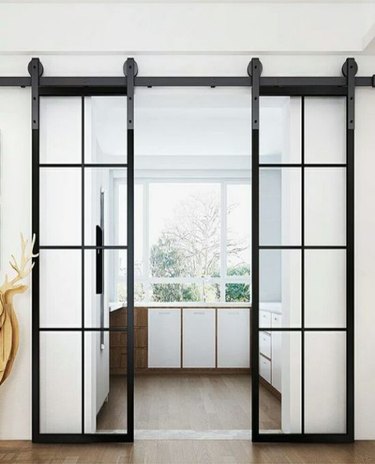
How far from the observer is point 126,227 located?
4535mm

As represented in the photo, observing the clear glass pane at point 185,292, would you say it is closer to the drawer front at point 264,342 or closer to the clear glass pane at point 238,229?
the clear glass pane at point 238,229

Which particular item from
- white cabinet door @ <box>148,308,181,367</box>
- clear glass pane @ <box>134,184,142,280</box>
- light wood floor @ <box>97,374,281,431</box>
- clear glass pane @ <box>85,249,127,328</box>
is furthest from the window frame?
clear glass pane @ <box>85,249,127,328</box>

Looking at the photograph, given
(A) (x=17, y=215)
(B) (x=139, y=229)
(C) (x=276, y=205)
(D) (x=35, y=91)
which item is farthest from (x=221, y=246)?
(D) (x=35, y=91)

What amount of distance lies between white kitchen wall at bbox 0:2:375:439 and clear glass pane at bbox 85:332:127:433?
1.42 ft

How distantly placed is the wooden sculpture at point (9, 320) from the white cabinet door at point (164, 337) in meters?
3.83

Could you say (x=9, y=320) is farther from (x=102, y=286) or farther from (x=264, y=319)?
(x=264, y=319)

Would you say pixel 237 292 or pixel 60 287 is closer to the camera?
pixel 60 287

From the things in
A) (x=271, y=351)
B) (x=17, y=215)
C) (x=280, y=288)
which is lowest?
(x=271, y=351)

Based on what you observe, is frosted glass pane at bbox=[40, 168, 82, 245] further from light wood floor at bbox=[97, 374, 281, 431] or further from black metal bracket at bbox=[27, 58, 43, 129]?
light wood floor at bbox=[97, 374, 281, 431]

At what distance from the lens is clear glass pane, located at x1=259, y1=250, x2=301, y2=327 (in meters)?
4.53

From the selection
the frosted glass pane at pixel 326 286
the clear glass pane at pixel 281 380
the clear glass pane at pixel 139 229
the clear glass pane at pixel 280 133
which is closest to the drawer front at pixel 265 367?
the clear glass pane at pixel 281 380

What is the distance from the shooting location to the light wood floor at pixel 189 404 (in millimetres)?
4504

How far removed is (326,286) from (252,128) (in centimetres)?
125

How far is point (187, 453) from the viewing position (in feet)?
13.9
